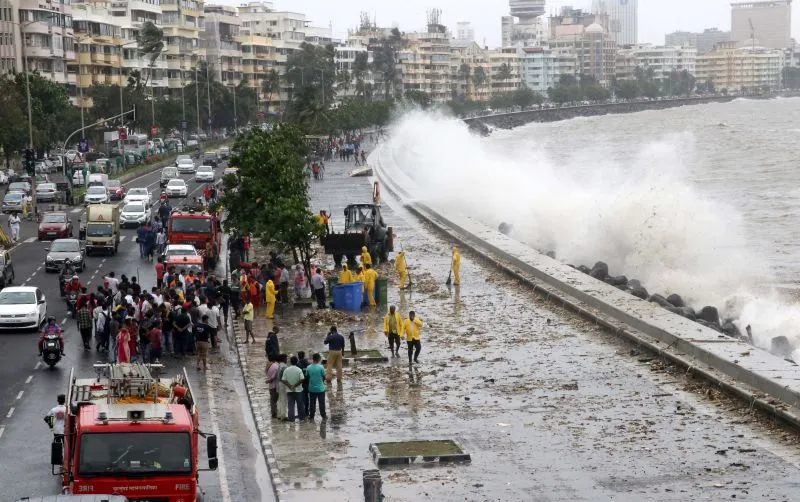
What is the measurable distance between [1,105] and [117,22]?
65.8 meters

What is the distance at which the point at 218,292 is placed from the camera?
3081 centimetres

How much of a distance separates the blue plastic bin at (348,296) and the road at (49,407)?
4580 millimetres

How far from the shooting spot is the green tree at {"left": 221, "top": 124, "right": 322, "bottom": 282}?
117ft

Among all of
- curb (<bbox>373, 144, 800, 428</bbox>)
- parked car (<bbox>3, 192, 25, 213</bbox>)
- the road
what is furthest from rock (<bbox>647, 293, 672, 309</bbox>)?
parked car (<bbox>3, 192, 25, 213</bbox>)

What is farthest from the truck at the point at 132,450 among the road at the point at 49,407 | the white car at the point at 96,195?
the white car at the point at 96,195

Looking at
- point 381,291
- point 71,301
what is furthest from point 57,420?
point 381,291

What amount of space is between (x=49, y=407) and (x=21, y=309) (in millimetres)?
8204

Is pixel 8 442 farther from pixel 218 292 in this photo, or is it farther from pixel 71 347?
pixel 218 292

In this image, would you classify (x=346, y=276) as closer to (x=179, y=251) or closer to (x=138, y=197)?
(x=179, y=251)

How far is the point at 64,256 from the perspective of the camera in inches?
1590

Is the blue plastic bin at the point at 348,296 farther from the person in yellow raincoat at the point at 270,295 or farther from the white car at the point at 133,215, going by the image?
the white car at the point at 133,215

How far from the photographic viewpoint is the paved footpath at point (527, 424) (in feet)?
56.1

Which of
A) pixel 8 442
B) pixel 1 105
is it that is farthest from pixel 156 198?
pixel 8 442

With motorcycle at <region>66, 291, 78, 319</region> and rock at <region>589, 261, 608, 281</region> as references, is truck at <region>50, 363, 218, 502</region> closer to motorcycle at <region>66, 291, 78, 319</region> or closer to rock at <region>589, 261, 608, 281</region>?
motorcycle at <region>66, 291, 78, 319</region>
